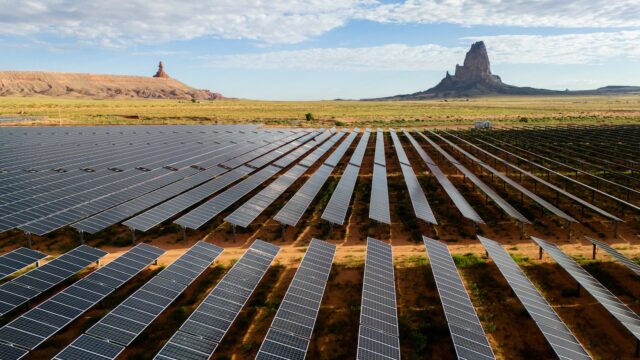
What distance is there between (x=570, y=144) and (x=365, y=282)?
45114 millimetres

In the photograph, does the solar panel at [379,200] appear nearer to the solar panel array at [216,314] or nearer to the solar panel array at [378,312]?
the solar panel array at [378,312]

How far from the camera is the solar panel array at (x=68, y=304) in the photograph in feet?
32.6

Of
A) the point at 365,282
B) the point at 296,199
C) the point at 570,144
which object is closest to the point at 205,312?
the point at 365,282

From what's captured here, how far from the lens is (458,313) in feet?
38.6

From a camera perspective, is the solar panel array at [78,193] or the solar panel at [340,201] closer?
the solar panel array at [78,193]

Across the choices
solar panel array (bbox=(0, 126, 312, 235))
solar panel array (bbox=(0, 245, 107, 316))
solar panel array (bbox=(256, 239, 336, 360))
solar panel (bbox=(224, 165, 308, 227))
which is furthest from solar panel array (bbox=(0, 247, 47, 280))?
solar panel array (bbox=(256, 239, 336, 360))

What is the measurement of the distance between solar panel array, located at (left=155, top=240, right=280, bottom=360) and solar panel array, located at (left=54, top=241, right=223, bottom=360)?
107 cm

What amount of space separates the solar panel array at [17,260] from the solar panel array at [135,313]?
4.64 meters

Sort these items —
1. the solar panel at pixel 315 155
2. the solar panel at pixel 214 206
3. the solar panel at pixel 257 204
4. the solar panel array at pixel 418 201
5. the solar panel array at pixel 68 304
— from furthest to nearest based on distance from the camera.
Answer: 1. the solar panel at pixel 315 155
2. the solar panel array at pixel 418 201
3. the solar panel at pixel 257 204
4. the solar panel at pixel 214 206
5. the solar panel array at pixel 68 304

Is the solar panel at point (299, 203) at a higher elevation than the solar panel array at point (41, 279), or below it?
higher

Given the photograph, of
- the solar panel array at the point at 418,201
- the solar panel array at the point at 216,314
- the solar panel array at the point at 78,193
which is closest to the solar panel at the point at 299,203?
the solar panel array at the point at 216,314

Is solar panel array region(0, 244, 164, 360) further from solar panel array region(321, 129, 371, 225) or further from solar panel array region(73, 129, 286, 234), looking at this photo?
solar panel array region(321, 129, 371, 225)

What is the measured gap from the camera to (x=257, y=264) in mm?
14852

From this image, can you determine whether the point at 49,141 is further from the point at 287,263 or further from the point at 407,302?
the point at 407,302
